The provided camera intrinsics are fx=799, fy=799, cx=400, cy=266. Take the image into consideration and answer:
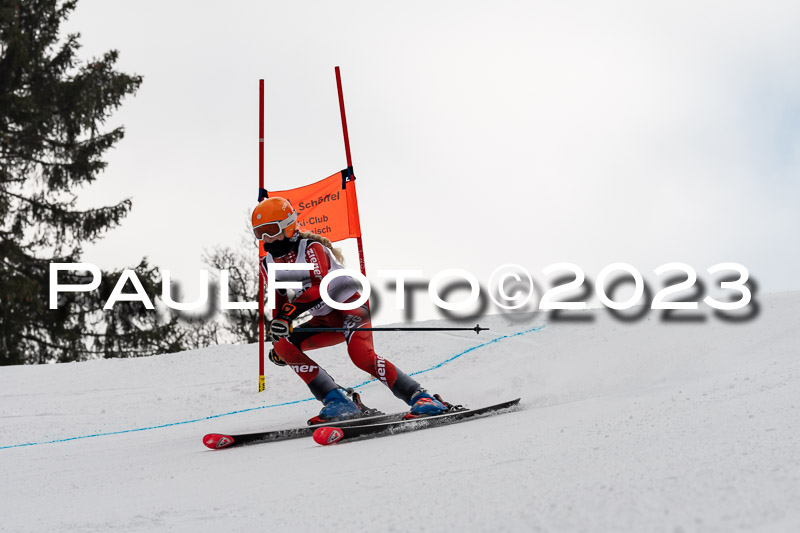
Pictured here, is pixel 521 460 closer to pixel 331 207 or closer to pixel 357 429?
pixel 357 429

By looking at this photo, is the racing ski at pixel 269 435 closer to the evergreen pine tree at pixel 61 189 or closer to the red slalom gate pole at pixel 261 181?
the red slalom gate pole at pixel 261 181

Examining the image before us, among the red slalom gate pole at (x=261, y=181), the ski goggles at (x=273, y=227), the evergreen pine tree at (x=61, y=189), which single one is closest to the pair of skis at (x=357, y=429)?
the ski goggles at (x=273, y=227)

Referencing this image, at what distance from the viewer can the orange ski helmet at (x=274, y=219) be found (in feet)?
16.0

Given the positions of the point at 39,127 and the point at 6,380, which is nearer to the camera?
the point at 6,380

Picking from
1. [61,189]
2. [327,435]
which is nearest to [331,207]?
[327,435]

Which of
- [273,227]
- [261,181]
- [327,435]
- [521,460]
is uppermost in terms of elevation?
[261,181]

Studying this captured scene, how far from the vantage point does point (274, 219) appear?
16.0ft

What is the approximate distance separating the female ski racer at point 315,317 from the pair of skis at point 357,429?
0.15 metres

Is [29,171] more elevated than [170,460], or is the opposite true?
[29,171]

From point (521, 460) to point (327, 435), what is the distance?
161 cm

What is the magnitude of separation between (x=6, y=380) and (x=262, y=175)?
3889mm

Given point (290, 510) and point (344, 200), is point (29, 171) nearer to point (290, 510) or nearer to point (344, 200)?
point (344, 200)

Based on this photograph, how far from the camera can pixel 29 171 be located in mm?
16750

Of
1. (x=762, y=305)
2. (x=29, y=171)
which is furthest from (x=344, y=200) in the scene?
(x=29, y=171)
